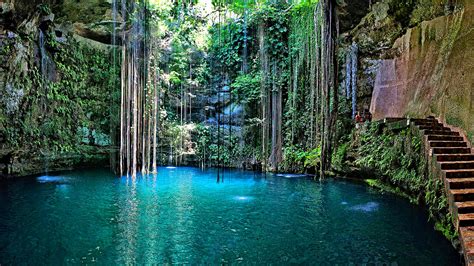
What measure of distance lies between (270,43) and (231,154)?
5.41m

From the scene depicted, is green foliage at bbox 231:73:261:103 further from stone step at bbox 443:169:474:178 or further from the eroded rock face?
stone step at bbox 443:169:474:178

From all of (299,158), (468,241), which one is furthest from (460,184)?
(299,158)

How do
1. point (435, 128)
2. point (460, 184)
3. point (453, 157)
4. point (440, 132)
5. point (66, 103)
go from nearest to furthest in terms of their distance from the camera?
point (460, 184) → point (453, 157) → point (440, 132) → point (435, 128) → point (66, 103)

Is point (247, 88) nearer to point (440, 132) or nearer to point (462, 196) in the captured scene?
point (440, 132)

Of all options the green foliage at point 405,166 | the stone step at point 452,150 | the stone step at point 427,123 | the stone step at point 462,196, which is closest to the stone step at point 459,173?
the green foliage at point 405,166

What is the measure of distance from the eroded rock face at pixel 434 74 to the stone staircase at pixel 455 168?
0.89ft

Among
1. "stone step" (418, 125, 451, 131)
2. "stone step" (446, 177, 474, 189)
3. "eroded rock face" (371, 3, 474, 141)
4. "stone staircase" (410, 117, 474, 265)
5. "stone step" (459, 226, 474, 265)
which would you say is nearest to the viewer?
"stone step" (459, 226, 474, 265)

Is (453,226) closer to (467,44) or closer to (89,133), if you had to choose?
(467,44)

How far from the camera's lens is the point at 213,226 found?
607 cm

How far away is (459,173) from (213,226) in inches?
160

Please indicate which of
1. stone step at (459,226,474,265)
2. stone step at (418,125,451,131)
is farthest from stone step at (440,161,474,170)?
stone step at (459,226,474,265)

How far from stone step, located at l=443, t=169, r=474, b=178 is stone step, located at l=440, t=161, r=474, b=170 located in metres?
0.23

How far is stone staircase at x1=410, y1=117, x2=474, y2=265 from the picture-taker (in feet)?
13.8

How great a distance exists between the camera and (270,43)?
15.4 meters
